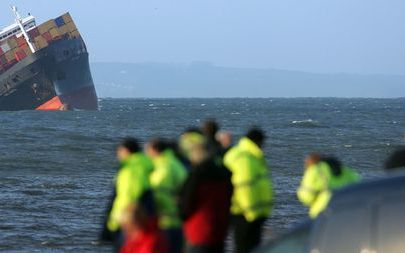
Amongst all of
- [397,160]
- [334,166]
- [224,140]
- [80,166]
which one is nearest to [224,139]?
[224,140]

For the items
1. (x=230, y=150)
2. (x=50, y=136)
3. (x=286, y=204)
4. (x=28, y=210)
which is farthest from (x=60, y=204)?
(x=50, y=136)

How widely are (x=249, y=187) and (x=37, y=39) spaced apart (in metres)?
67.4

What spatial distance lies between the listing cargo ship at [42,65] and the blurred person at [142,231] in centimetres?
6712

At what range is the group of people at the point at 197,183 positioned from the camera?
7.15 metres

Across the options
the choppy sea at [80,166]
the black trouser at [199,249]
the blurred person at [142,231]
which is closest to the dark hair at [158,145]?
the black trouser at [199,249]

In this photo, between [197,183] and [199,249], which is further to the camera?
[199,249]

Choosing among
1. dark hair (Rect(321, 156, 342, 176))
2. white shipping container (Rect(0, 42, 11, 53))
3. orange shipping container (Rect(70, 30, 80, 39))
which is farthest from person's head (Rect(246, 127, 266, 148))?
orange shipping container (Rect(70, 30, 80, 39))

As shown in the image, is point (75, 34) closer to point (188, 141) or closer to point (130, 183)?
point (188, 141)

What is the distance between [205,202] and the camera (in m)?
7.32

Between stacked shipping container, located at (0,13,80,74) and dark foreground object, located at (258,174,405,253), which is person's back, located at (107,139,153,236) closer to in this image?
dark foreground object, located at (258,174,405,253)

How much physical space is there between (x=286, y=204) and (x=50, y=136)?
3102 centimetres

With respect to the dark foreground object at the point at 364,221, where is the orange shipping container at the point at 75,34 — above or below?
above

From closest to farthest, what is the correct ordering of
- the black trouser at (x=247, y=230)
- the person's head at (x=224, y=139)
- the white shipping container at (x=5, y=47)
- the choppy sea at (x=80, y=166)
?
1. the person's head at (x=224, y=139)
2. the black trouser at (x=247, y=230)
3. the choppy sea at (x=80, y=166)
4. the white shipping container at (x=5, y=47)

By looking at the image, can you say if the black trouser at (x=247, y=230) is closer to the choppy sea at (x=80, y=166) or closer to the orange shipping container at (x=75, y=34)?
the choppy sea at (x=80, y=166)
